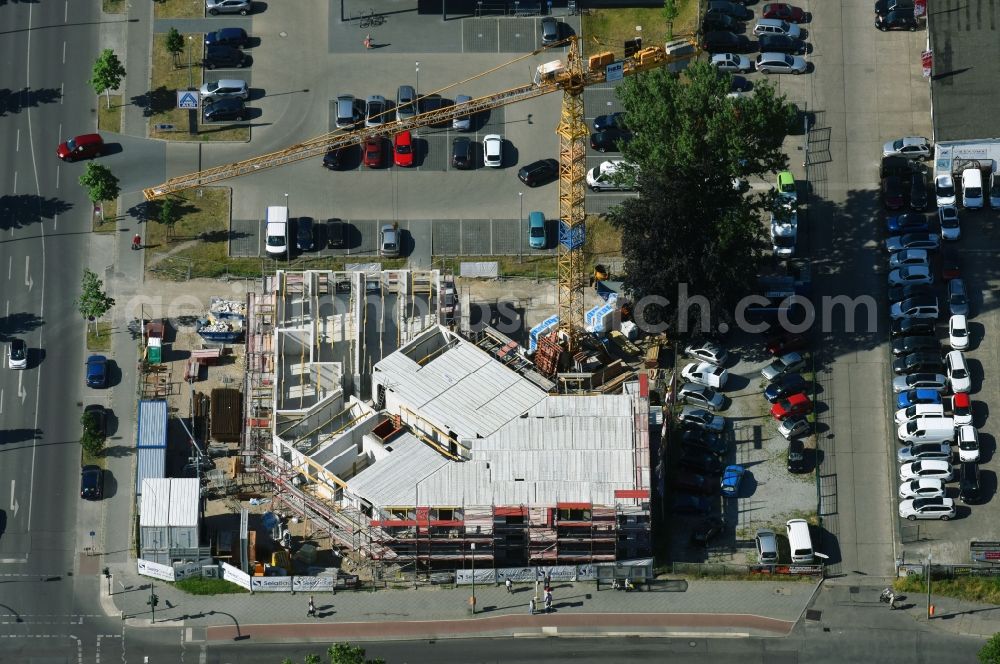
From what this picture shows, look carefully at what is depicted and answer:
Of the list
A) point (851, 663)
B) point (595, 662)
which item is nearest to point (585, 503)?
point (595, 662)

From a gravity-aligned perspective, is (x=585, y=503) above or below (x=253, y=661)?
above

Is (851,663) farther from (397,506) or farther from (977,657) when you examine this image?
(397,506)

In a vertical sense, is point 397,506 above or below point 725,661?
above

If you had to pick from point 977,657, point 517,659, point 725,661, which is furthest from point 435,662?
point 977,657

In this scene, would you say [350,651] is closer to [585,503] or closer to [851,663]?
[585,503]

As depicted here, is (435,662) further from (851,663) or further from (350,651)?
(851,663)
